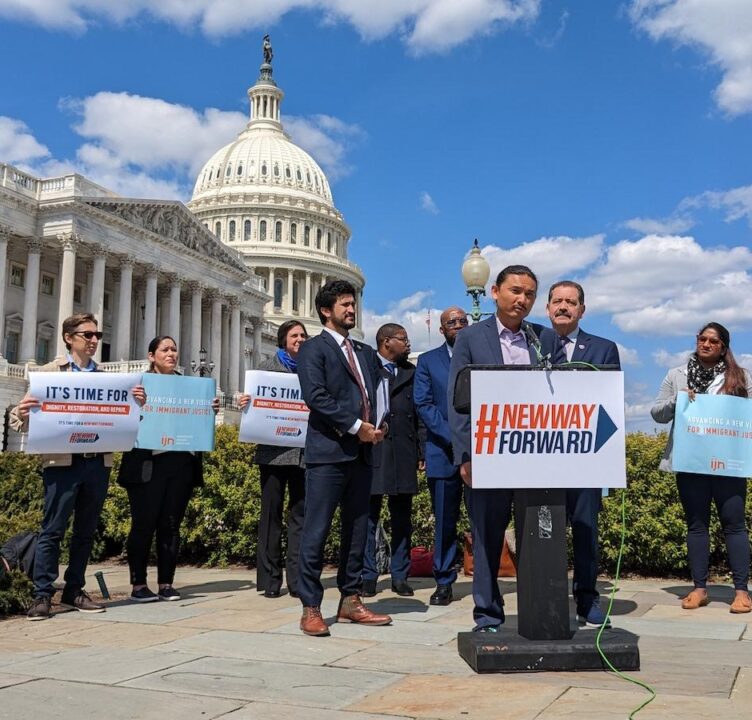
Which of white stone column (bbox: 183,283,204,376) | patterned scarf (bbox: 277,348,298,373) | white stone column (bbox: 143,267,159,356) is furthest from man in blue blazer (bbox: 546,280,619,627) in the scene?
white stone column (bbox: 183,283,204,376)

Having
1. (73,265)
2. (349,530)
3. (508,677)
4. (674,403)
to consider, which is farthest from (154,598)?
(73,265)

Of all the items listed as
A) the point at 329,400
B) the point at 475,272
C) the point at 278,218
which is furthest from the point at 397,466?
the point at 278,218

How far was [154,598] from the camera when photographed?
755cm

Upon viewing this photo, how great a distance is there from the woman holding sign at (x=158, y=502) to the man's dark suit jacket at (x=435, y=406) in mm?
2191

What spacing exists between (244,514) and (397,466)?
8.73 feet

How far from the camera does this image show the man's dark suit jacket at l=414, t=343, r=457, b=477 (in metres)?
7.55

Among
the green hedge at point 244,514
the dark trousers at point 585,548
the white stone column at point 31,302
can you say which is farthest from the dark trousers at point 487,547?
the white stone column at point 31,302

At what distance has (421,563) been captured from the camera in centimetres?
925

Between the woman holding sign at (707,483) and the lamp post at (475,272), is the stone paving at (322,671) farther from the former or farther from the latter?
the lamp post at (475,272)

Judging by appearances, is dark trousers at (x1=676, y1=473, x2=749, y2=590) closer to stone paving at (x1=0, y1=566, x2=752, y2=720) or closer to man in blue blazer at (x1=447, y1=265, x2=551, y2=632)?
stone paving at (x1=0, y1=566, x2=752, y2=720)

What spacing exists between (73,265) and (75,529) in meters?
48.0

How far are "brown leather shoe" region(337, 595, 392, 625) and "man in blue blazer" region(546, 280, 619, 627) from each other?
A: 1359 millimetres

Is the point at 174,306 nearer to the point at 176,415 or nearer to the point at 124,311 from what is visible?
the point at 124,311

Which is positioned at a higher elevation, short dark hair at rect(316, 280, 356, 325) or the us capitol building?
the us capitol building
